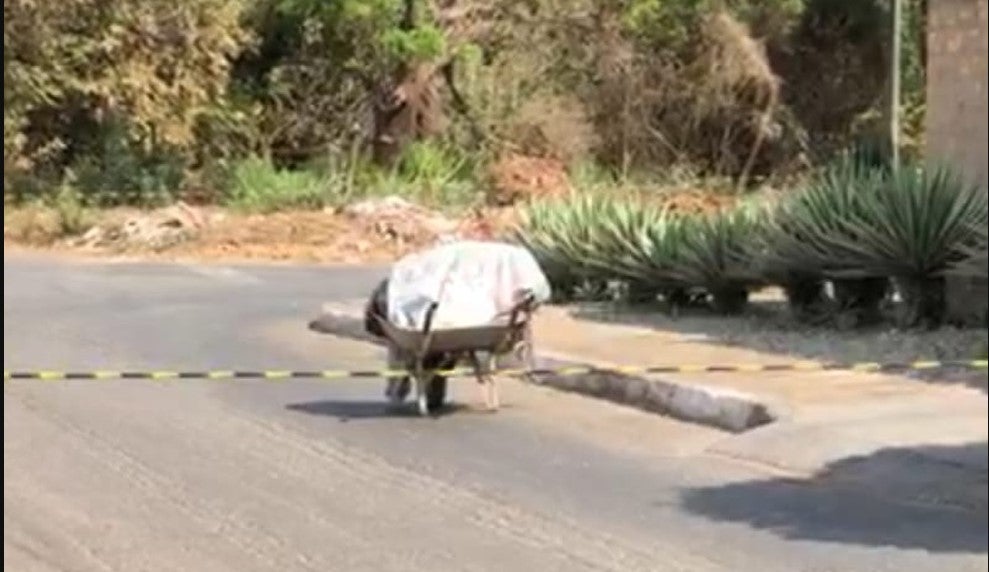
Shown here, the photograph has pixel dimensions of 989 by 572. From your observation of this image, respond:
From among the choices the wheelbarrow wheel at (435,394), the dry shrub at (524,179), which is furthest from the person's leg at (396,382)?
the dry shrub at (524,179)

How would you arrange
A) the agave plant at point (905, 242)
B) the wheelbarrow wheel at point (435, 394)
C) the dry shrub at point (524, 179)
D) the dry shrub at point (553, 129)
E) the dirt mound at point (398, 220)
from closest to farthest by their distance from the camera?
the wheelbarrow wheel at point (435, 394)
the agave plant at point (905, 242)
the dry shrub at point (553, 129)
the dry shrub at point (524, 179)
the dirt mound at point (398, 220)

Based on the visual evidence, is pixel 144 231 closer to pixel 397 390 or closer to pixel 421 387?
pixel 397 390

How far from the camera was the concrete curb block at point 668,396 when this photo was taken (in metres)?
10.6

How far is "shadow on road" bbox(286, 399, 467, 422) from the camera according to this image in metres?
11.5

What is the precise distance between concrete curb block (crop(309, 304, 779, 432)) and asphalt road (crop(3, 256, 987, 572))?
12 cm

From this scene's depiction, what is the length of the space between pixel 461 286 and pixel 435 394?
0.71 meters

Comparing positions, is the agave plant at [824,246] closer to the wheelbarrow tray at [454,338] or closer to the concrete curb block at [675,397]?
the concrete curb block at [675,397]

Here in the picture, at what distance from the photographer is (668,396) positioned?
37.7 ft

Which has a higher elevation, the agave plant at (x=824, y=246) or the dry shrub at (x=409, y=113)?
the dry shrub at (x=409, y=113)

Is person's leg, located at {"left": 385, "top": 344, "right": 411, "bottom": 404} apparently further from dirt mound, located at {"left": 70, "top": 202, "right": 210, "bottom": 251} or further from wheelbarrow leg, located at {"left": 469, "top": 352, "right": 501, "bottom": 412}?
dirt mound, located at {"left": 70, "top": 202, "right": 210, "bottom": 251}

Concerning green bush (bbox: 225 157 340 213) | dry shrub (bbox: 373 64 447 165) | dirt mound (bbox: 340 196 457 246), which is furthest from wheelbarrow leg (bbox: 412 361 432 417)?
green bush (bbox: 225 157 340 213)

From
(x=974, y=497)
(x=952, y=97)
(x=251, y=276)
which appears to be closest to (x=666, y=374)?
(x=952, y=97)

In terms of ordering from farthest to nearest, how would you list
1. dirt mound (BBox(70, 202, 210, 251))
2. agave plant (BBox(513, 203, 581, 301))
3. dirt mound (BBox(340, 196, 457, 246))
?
dirt mound (BBox(340, 196, 457, 246)) → dirt mound (BBox(70, 202, 210, 251)) → agave plant (BBox(513, 203, 581, 301))

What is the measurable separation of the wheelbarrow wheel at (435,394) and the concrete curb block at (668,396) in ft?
3.43
